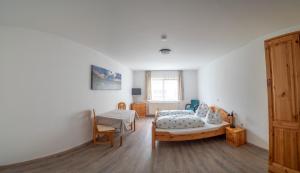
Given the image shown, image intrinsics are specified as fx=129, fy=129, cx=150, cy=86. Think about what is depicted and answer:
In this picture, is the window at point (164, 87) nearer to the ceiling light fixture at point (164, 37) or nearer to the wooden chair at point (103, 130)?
the wooden chair at point (103, 130)

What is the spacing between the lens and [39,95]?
2637mm

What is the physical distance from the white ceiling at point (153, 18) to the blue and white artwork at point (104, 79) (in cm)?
107

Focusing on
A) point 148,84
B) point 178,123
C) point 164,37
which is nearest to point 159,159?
point 178,123

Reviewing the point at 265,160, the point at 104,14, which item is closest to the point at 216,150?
the point at 265,160

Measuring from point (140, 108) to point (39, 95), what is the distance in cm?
489

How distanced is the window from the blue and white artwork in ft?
8.77

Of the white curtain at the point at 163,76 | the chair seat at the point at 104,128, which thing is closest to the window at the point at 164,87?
the white curtain at the point at 163,76

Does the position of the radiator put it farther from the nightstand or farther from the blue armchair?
the nightstand

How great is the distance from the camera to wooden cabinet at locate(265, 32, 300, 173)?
1.91m

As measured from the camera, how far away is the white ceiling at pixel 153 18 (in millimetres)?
1784

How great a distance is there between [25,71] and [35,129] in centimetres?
116

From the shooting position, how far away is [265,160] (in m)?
2.54

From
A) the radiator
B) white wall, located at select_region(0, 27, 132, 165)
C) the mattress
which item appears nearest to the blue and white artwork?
white wall, located at select_region(0, 27, 132, 165)

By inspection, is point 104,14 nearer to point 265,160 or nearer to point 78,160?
point 78,160
